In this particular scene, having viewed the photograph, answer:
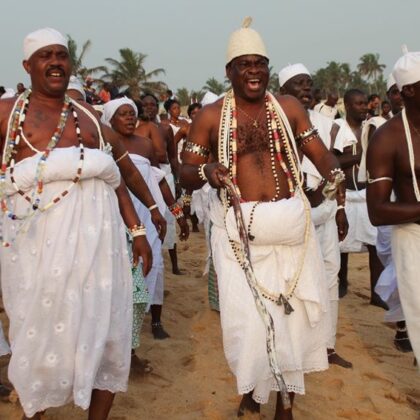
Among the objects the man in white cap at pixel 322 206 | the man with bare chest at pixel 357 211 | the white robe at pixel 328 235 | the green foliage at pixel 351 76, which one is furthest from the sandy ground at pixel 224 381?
the green foliage at pixel 351 76

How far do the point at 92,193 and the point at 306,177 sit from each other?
88.9 inches

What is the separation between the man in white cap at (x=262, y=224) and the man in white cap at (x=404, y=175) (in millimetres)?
252

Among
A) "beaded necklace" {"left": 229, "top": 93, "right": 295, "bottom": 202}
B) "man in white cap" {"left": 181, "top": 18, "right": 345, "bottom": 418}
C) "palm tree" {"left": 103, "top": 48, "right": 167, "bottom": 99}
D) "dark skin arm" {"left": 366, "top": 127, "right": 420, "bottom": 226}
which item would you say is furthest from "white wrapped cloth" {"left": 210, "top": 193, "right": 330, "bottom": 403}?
"palm tree" {"left": 103, "top": 48, "right": 167, "bottom": 99}

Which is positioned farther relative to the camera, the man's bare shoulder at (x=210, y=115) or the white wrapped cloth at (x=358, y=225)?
the white wrapped cloth at (x=358, y=225)

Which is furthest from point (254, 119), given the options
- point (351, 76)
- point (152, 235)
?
point (351, 76)

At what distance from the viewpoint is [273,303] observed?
374cm

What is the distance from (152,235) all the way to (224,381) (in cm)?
168

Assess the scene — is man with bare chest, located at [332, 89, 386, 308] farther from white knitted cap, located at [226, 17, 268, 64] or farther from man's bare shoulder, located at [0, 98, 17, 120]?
man's bare shoulder, located at [0, 98, 17, 120]

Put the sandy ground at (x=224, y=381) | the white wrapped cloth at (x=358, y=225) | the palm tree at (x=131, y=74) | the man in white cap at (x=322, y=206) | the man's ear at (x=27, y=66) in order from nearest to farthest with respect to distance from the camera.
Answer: the man's ear at (x=27, y=66) < the sandy ground at (x=224, y=381) < the man in white cap at (x=322, y=206) < the white wrapped cloth at (x=358, y=225) < the palm tree at (x=131, y=74)

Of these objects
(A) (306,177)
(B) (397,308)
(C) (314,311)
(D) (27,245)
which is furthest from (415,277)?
(D) (27,245)

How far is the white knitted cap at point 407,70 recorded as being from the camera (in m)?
3.75

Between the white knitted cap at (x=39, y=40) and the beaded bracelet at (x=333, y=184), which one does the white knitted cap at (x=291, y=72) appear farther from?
the white knitted cap at (x=39, y=40)

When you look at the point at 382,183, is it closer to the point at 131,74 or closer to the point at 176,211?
the point at 176,211

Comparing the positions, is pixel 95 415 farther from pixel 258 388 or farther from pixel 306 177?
pixel 306 177
